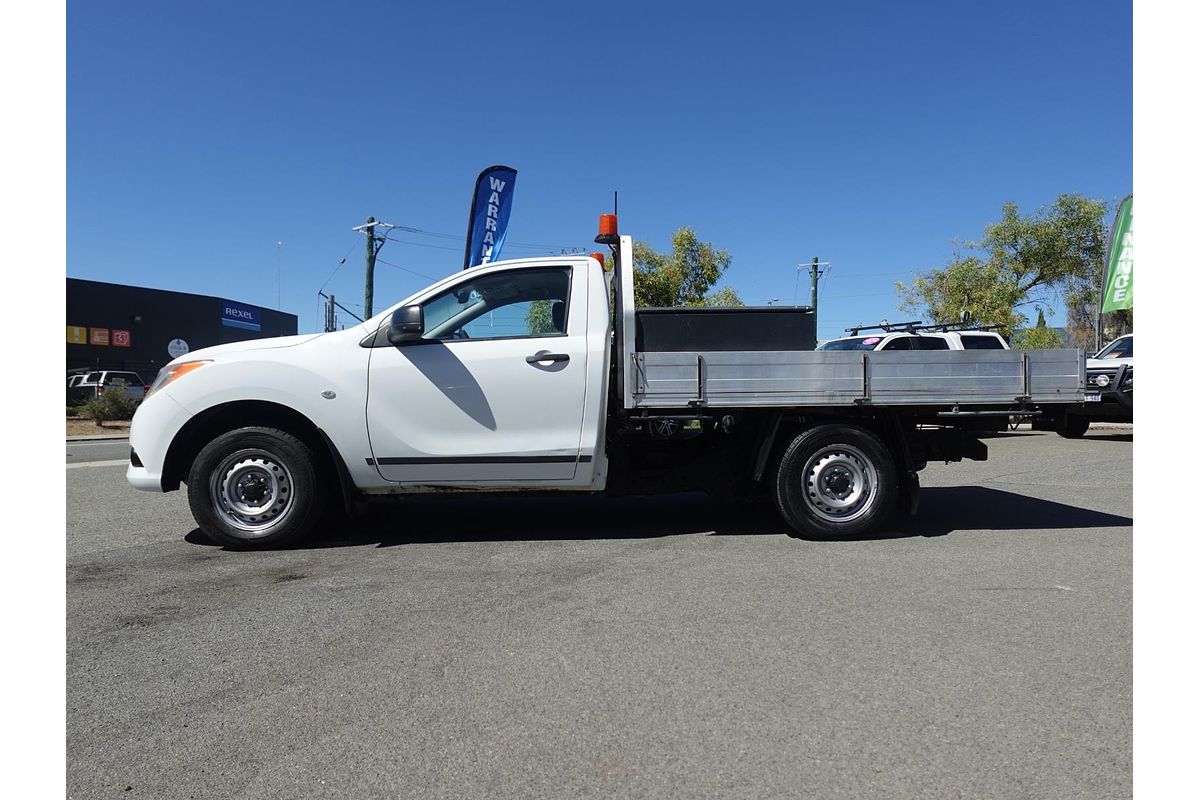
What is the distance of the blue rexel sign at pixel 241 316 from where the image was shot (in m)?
41.6

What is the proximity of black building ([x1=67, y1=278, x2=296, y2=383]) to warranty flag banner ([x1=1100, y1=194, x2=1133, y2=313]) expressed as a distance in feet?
106

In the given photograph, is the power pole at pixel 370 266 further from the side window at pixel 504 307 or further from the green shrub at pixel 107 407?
the side window at pixel 504 307

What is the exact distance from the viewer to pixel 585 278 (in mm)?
5688

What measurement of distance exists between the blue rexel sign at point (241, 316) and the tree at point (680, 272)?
86.1ft

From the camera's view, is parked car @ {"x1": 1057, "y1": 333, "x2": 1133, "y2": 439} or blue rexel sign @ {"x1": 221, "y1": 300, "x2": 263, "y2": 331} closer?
parked car @ {"x1": 1057, "y1": 333, "x2": 1133, "y2": 439}

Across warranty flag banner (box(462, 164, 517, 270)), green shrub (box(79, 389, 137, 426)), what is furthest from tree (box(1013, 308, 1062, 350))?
green shrub (box(79, 389, 137, 426))

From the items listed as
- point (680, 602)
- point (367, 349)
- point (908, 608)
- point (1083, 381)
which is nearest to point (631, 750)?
point (680, 602)

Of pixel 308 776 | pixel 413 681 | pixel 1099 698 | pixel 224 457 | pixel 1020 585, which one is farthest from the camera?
pixel 224 457

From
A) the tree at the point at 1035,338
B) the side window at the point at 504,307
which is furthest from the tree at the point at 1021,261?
the side window at the point at 504,307

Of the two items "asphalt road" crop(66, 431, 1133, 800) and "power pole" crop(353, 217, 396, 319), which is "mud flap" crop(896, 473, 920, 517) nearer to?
"asphalt road" crop(66, 431, 1133, 800)

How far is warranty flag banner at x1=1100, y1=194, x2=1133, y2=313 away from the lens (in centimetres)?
1780

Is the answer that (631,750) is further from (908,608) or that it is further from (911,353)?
(911,353)

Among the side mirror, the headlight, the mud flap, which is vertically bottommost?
the mud flap

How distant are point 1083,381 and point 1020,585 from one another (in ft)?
6.59
